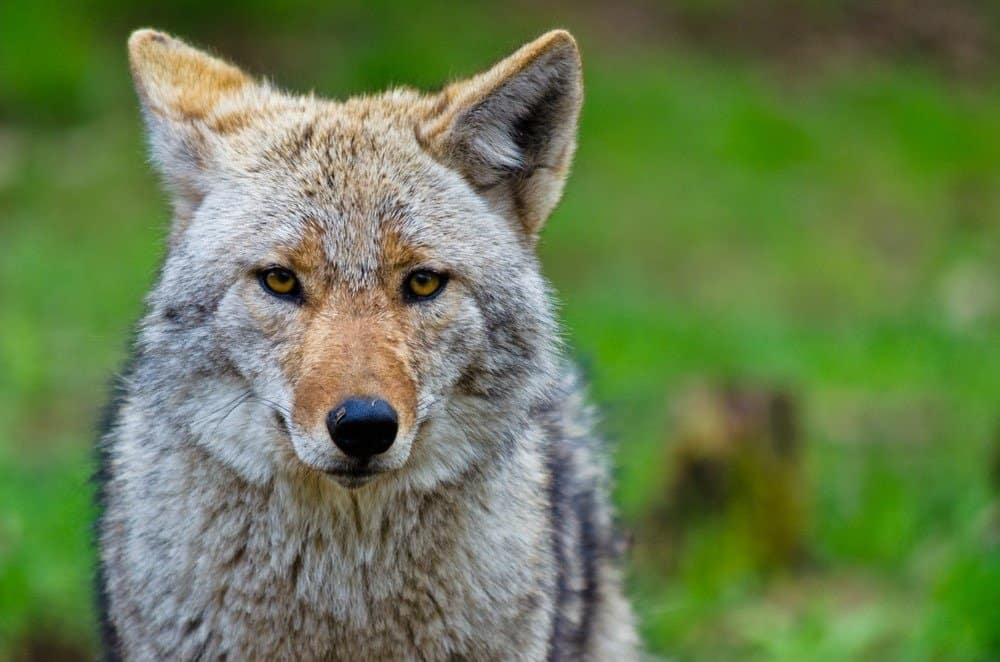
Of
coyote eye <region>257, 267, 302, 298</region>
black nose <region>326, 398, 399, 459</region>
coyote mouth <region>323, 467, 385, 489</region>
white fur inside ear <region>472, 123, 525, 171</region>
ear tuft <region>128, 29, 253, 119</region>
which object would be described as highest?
ear tuft <region>128, 29, 253, 119</region>

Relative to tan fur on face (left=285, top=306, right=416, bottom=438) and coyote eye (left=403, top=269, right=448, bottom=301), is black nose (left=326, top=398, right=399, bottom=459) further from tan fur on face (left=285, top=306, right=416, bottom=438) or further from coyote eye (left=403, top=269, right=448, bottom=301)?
coyote eye (left=403, top=269, right=448, bottom=301)

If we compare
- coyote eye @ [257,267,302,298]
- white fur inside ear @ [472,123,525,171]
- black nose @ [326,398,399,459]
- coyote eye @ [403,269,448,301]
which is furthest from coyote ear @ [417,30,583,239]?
black nose @ [326,398,399,459]

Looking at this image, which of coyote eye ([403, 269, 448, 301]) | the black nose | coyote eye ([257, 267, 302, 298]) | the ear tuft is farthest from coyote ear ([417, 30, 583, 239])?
the black nose

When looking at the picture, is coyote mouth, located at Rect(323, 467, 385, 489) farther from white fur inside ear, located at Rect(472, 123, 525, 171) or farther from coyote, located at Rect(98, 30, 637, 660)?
white fur inside ear, located at Rect(472, 123, 525, 171)

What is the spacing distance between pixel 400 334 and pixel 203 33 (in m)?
11.5

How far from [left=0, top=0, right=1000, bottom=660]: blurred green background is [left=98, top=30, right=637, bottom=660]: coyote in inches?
26.9

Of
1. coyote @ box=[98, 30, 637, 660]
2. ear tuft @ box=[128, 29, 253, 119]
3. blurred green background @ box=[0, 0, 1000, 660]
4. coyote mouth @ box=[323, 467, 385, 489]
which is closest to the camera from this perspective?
coyote mouth @ box=[323, 467, 385, 489]

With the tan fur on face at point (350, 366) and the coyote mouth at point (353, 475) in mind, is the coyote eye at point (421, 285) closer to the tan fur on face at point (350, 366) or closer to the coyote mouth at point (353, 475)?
the tan fur on face at point (350, 366)

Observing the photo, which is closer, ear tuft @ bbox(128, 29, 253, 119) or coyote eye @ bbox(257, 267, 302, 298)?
coyote eye @ bbox(257, 267, 302, 298)

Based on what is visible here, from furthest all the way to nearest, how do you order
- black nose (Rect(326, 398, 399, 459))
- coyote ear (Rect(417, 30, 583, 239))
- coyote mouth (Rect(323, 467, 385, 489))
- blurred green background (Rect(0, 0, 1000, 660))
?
blurred green background (Rect(0, 0, 1000, 660)) < coyote ear (Rect(417, 30, 583, 239)) < coyote mouth (Rect(323, 467, 385, 489)) < black nose (Rect(326, 398, 399, 459))

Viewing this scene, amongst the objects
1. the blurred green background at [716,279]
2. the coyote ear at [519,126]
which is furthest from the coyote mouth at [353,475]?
the blurred green background at [716,279]

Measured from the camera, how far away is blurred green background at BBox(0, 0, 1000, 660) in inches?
292

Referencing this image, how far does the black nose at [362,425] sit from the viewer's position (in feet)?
12.6

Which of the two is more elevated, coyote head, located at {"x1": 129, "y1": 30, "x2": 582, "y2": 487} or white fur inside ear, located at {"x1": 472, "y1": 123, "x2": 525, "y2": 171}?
white fur inside ear, located at {"x1": 472, "y1": 123, "x2": 525, "y2": 171}
